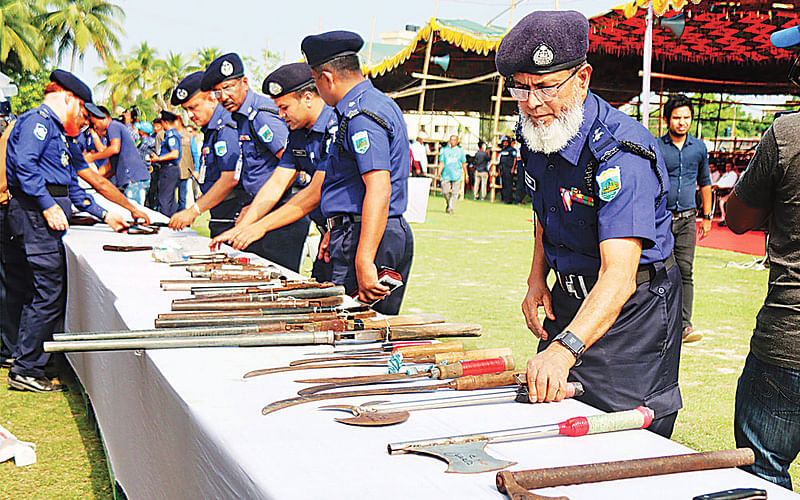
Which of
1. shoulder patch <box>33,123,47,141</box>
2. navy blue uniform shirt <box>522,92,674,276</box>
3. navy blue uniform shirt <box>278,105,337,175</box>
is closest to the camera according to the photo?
navy blue uniform shirt <box>522,92,674,276</box>

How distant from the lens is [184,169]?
13.3 meters

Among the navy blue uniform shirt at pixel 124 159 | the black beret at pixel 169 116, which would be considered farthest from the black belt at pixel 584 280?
the black beret at pixel 169 116

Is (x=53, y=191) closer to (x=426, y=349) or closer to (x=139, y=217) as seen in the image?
(x=139, y=217)

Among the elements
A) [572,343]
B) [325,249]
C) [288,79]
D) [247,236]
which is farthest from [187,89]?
[572,343]

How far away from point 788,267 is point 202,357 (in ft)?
5.62

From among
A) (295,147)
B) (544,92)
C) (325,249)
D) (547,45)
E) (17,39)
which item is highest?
(17,39)

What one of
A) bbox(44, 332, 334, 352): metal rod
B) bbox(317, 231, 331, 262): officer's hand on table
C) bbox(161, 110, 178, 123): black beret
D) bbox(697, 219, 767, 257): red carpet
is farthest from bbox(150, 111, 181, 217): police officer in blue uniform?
bbox(44, 332, 334, 352): metal rod

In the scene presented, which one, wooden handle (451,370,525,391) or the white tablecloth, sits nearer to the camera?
the white tablecloth

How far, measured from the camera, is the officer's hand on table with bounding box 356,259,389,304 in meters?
3.11

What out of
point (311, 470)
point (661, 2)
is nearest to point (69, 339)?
point (311, 470)

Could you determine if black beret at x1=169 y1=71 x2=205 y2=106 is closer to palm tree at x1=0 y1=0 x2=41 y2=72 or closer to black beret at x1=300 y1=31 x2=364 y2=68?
black beret at x1=300 y1=31 x2=364 y2=68

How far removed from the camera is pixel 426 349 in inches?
84.4

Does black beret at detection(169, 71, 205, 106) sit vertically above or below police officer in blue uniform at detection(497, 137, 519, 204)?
above

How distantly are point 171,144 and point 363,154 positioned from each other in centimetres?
949
